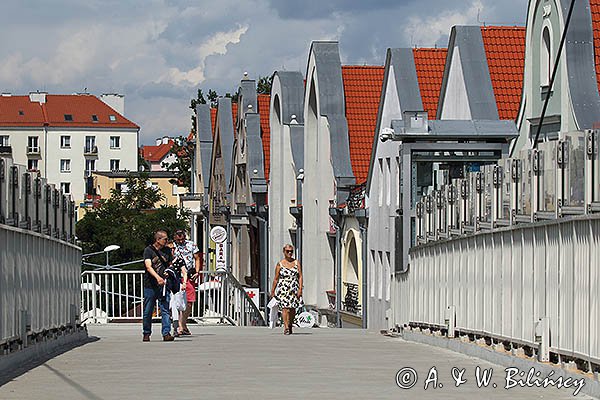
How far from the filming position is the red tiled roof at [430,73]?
150 feet

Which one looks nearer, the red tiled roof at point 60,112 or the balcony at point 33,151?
the red tiled roof at point 60,112

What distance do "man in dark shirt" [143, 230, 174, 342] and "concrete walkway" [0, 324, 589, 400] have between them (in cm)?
231

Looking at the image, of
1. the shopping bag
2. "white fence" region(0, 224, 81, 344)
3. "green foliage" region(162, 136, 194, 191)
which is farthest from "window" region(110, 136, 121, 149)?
"white fence" region(0, 224, 81, 344)

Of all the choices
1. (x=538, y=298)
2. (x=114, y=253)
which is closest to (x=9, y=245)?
(x=538, y=298)

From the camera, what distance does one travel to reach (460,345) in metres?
17.7

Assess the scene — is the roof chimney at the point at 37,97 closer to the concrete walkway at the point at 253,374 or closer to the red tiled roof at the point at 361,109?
the red tiled roof at the point at 361,109

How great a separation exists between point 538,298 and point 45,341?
643 cm

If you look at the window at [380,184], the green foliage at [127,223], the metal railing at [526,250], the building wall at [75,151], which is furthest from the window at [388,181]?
the building wall at [75,151]

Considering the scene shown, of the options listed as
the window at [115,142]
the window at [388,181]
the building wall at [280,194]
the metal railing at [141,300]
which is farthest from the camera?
the window at [115,142]

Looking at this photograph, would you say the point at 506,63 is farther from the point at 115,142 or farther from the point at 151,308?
the point at 115,142

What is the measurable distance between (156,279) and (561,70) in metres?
12.6

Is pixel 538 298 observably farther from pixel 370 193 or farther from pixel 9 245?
pixel 370 193

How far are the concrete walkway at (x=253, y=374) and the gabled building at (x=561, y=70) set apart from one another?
11635mm

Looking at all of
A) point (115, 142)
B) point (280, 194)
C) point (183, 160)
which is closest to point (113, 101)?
point (115, 142)
